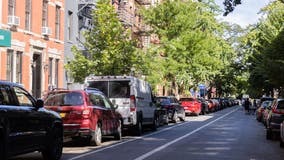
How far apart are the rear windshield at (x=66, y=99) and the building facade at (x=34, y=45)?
11.2 m

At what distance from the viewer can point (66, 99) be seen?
52.8ft

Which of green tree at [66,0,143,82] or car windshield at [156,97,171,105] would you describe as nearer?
green tree at [66,0,143,82]

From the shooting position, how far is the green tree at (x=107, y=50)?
95.9 feet

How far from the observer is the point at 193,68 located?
51.8 meters

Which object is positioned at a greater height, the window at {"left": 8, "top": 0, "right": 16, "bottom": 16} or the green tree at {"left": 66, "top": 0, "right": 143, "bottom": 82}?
the window at {"left": 8, "top": 0, "right": 16, "bottom": 16}

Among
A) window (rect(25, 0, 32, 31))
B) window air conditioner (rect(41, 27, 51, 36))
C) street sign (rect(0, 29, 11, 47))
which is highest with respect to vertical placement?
window (rect(25, 0, 32, 31))

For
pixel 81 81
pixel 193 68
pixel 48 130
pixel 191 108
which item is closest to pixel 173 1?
pixel 193 68

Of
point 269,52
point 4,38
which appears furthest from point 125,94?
point 269,52

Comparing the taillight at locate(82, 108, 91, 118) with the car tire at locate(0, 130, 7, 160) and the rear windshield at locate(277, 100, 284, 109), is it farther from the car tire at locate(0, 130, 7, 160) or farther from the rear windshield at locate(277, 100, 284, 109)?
the rear windshield at locate(277, 100, 284, 109)

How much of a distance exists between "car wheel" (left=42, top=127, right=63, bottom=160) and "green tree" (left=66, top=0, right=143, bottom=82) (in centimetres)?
1617

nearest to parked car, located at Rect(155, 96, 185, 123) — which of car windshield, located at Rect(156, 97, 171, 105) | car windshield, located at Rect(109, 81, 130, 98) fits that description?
car windshield, located at Rect(156, 97, 171, 105)

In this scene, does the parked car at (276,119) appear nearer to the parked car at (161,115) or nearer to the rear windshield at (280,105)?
the rear windshield at (280,105)

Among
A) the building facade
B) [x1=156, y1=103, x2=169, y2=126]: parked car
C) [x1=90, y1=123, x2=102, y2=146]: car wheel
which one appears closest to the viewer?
[x1=90, y1=123, x2=102, y2=146]: car wheel

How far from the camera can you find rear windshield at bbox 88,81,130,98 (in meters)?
20.2
